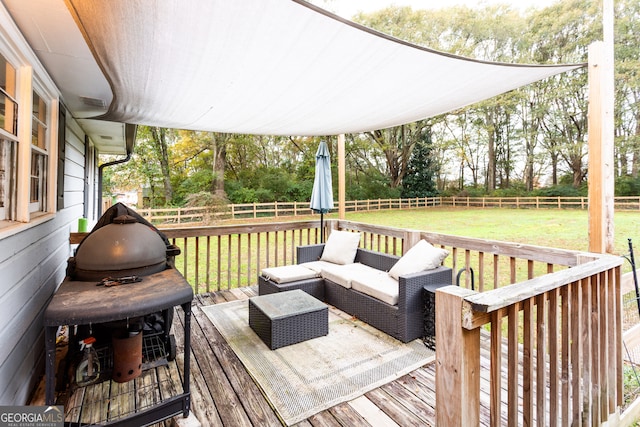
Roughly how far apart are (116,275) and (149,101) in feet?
6.47

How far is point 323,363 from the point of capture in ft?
8.84

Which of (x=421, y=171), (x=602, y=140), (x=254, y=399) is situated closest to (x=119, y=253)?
(x=254, y=399)

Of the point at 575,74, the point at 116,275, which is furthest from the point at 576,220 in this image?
the point at 116,275

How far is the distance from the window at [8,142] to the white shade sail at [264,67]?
1.88 ft

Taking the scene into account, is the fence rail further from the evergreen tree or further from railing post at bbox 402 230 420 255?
railing post at bbox 402 230 420 255

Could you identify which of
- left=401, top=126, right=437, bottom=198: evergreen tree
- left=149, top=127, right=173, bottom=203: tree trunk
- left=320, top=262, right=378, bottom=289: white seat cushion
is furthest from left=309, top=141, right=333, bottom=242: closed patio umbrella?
left=401, top=126, right=437, bottom=198: evergreen tree

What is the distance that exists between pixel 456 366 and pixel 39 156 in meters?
3.69

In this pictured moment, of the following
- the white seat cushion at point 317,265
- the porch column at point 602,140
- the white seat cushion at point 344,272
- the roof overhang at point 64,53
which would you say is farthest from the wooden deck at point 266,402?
the roof overhang at point 64,53

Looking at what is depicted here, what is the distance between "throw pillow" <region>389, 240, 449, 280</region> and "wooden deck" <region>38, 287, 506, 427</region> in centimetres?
92

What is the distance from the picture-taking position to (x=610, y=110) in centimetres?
237

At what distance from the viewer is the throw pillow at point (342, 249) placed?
172 inches

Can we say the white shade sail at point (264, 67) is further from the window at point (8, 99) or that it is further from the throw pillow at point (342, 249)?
the throw pillow at point (342, 249)

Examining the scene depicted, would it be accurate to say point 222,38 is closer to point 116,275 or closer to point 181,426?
point 116,275

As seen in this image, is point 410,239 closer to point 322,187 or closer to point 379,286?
point 379,286
